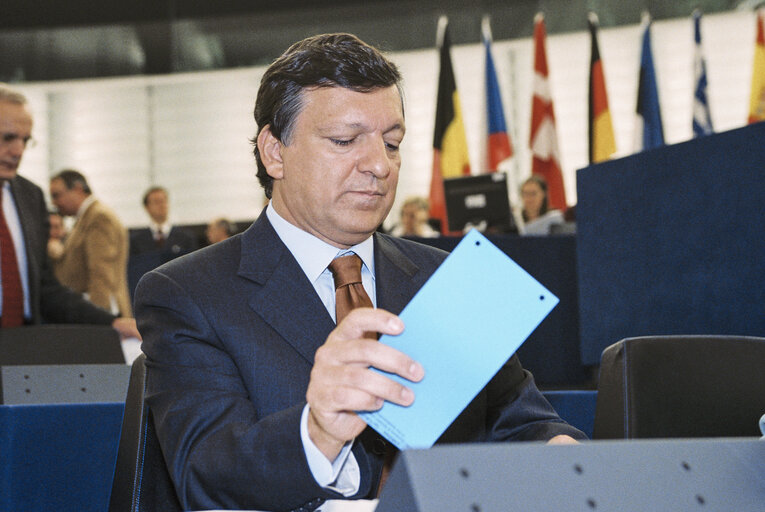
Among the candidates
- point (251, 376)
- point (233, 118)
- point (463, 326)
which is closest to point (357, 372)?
point (463, 326)

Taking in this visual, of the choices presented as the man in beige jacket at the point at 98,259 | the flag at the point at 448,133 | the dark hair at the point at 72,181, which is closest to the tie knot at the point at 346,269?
the man in beige jacket at the point at 98,259

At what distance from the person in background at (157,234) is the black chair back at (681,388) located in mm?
7767

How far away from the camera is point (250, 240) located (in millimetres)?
1752

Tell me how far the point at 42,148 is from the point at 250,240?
38.4ft

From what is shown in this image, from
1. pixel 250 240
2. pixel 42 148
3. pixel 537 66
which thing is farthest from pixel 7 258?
pixel 42 148

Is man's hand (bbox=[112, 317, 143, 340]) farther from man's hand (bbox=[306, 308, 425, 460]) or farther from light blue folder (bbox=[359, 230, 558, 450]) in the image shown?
light blue folder (bbox=[359, 230, 558, 450])

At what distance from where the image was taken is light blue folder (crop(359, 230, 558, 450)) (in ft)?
3.52

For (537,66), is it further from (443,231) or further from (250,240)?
(250,240)

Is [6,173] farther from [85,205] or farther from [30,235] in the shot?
[85,205]

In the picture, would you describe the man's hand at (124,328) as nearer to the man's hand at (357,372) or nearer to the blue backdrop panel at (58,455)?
the blue backdrop panel at (58,455)

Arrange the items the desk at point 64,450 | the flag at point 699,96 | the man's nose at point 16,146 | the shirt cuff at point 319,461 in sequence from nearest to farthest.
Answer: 1. the shirt cuff at point 319,461
2. the desk at point 64,450
3. the man's nose at point 16,146
4. the flag at point 699,96

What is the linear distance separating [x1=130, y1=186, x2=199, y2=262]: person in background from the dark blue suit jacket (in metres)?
7.63

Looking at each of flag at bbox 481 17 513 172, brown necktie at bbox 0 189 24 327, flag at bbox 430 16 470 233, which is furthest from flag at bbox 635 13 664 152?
brown necktie at bbox 0 189 24 327

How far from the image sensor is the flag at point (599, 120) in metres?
8.44
